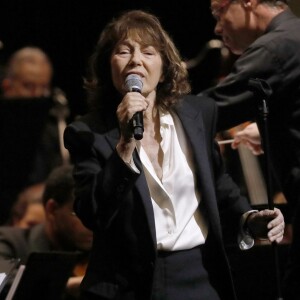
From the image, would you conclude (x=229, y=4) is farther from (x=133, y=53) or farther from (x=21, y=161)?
(x=21, y=161)

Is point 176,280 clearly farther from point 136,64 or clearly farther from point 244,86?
point 244,86

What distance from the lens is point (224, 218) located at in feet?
10.6

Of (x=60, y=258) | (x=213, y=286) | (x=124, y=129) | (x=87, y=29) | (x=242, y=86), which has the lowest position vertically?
(x=87, y=29)

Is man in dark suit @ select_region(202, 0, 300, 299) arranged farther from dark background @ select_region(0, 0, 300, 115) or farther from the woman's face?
dark background @ select_region(0, 0, 300, 115)

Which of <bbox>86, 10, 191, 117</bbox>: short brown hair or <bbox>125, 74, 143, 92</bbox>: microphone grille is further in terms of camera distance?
<bbox>86, 10, 191, 117</bbox>: short brown hair

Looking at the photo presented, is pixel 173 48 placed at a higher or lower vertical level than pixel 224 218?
higher

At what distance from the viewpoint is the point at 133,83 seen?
9.79 ft

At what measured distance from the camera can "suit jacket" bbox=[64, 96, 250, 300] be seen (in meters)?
2.89

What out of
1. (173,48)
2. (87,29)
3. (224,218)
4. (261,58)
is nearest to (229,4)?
(261,58)

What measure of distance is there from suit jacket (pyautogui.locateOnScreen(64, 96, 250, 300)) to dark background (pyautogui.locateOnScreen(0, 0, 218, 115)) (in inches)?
143

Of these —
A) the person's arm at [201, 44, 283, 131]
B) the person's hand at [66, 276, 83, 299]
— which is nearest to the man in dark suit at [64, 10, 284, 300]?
the person's arm at [201, 44, 283, 131]

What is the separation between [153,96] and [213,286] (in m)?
0.63

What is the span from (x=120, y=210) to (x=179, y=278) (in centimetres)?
26

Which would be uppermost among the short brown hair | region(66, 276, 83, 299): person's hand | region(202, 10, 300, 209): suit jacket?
the short brown hair
